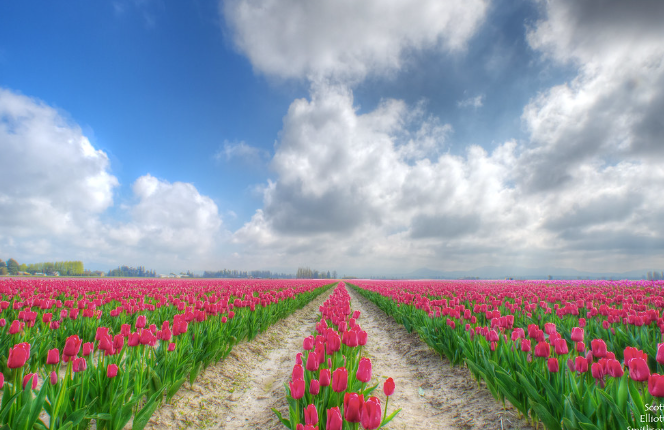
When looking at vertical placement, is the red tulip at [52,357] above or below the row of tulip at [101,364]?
above

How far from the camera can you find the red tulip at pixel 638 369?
108 inches

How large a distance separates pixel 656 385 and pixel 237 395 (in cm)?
530

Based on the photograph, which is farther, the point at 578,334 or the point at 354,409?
the point at 578,334

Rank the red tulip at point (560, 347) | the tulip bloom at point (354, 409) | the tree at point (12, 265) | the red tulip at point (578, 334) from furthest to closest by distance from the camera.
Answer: the tree at point (12, 265) < the red tulip at point (578, 334) < the red tulip at point (560, 347) < the tulip bloom at point (354, 409)

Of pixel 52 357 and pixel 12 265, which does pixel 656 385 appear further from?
pixel 12 265

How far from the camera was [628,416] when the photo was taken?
2537 millimetres

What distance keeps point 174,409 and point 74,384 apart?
1.44 metres

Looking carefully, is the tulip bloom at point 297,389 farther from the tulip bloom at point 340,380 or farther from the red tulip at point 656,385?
the red tulip at point 656,385

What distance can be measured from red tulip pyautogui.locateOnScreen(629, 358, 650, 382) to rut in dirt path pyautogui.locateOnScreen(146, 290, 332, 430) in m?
3.81

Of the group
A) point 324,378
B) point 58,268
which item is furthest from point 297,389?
point 58,268

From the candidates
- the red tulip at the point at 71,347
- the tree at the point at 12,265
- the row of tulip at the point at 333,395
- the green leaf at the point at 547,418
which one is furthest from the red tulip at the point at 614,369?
the tree at the point at 12,265

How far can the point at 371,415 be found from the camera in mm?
2152

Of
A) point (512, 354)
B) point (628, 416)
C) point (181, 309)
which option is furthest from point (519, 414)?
point (181, 309)

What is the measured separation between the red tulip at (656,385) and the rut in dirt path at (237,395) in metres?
3.76
